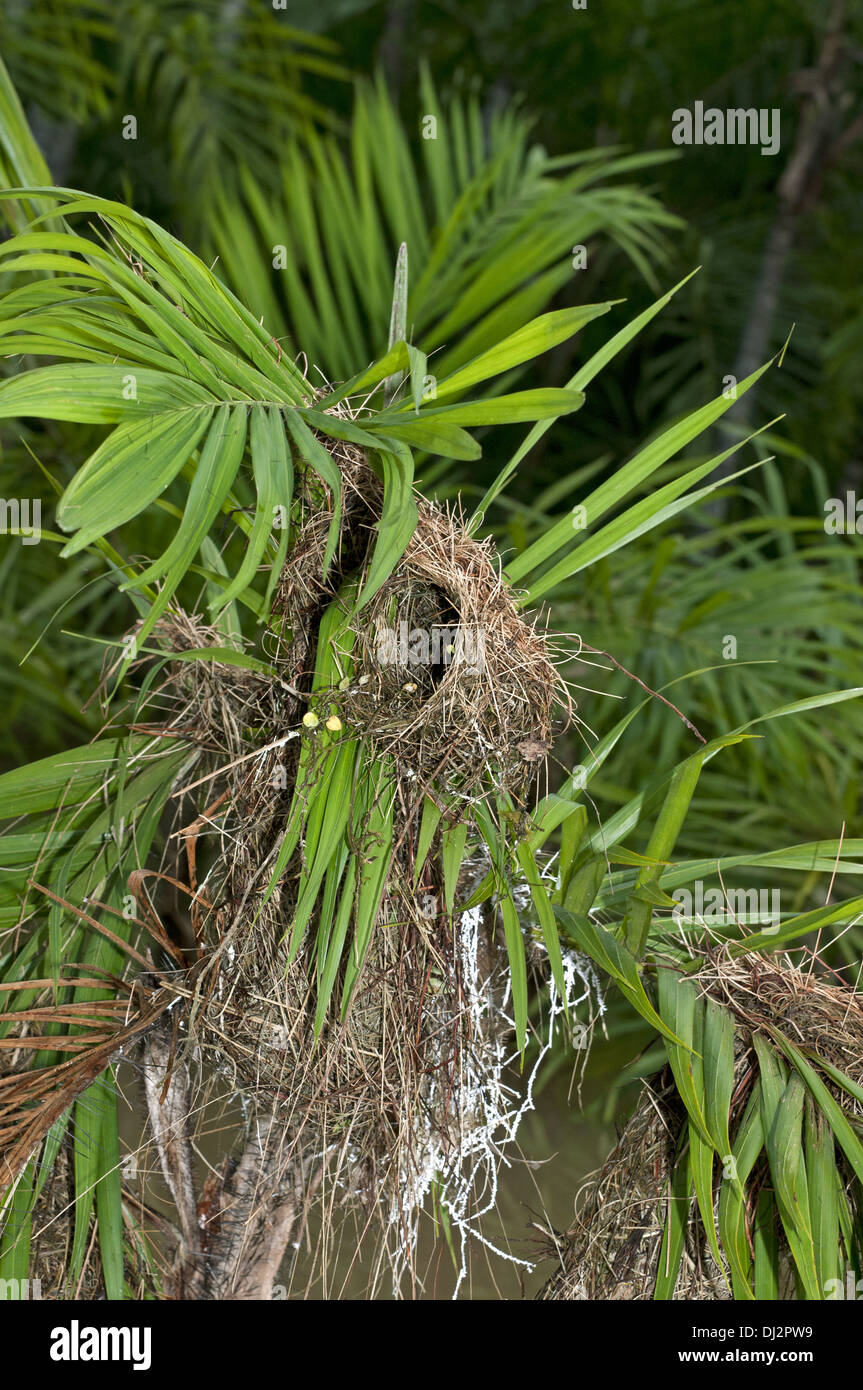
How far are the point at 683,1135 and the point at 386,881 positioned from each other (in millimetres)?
182

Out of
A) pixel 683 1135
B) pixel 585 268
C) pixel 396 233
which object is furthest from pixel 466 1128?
pixel 585 268

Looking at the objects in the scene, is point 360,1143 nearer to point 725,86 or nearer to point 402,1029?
point 402,1029

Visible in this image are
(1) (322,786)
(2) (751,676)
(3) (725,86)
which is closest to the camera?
(1) (322,786)

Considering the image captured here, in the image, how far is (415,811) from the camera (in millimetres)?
422

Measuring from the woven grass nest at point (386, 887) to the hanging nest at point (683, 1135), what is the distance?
0.07 meters

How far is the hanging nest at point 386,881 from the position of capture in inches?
16.2

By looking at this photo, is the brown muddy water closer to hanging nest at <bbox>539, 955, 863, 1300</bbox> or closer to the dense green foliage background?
the dense green foliage background

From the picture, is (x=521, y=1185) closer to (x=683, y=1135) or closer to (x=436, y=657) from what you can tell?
(x=683, y=1135)

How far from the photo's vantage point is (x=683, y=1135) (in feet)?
1.50

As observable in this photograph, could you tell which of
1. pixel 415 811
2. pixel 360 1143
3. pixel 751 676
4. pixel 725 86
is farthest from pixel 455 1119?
pixel 725 86

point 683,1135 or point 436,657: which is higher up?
point 436,657

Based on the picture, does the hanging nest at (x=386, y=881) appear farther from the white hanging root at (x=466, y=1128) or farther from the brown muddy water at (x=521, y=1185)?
the brown muddy water at (x=521, y=1185)

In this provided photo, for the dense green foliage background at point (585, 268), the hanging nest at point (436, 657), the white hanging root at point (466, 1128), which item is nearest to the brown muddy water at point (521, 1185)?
the dense green foliage background at point (585, 268)
